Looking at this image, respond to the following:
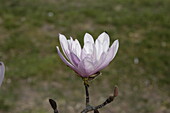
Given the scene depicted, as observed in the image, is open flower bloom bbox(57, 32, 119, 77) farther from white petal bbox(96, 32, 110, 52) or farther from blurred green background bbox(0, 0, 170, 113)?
blurred green background bbox(0, 0, 170, 113)

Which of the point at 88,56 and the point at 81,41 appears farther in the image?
the point at 81,41

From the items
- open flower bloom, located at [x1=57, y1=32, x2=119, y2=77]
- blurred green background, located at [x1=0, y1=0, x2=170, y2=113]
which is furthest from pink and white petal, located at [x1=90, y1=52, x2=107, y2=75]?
blurred green background, located at [x1=0, y1=0, x2=170, y2=113]

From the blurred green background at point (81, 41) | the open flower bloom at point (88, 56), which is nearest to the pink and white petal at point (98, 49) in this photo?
the open flower bloom at point (88, 56)

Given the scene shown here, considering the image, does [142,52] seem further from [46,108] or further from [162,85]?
[46,108]

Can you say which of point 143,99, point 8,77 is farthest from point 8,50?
point 143,99

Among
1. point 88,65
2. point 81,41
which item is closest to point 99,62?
point 88,65

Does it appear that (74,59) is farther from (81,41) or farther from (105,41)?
(81,41)

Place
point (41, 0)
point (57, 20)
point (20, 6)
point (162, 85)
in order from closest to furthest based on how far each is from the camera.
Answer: point (162, 85)
point (57, 20)
point (20, 6)
point (41, 0)
